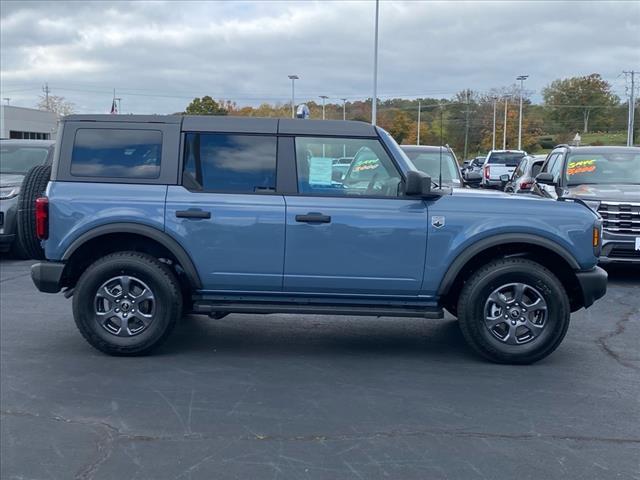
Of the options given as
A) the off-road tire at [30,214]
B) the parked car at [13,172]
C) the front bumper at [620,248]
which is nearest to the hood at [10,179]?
the parked car at [13,172]

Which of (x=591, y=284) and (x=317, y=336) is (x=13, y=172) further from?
(x=591, y=284)

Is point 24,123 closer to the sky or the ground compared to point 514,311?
closer to the sky

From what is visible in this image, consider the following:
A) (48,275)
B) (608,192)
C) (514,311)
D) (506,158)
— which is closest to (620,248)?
(608,192)

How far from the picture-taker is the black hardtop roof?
6.30 m

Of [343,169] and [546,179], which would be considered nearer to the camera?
[343,169]

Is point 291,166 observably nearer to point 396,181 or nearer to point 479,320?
point 396,181

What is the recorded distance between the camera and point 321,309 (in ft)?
20.2

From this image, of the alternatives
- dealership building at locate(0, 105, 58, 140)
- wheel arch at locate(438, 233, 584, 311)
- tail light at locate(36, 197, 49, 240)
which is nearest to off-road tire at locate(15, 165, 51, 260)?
tail light at locate(36, 197, 49, 240)

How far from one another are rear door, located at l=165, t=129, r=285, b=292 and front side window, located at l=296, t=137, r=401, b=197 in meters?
0.26

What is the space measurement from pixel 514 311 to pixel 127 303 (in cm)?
316

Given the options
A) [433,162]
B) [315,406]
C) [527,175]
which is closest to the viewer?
[315,406]

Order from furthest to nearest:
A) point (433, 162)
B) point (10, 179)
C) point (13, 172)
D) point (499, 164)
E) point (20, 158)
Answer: point (499, 164), point (20, 158), point (13, 172), point (433, 162), point (10, 179)

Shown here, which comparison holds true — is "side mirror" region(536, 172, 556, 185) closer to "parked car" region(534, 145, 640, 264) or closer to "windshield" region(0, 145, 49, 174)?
"parked car" region(534, 145, 640, 264)

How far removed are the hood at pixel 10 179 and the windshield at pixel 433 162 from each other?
20.4ft
